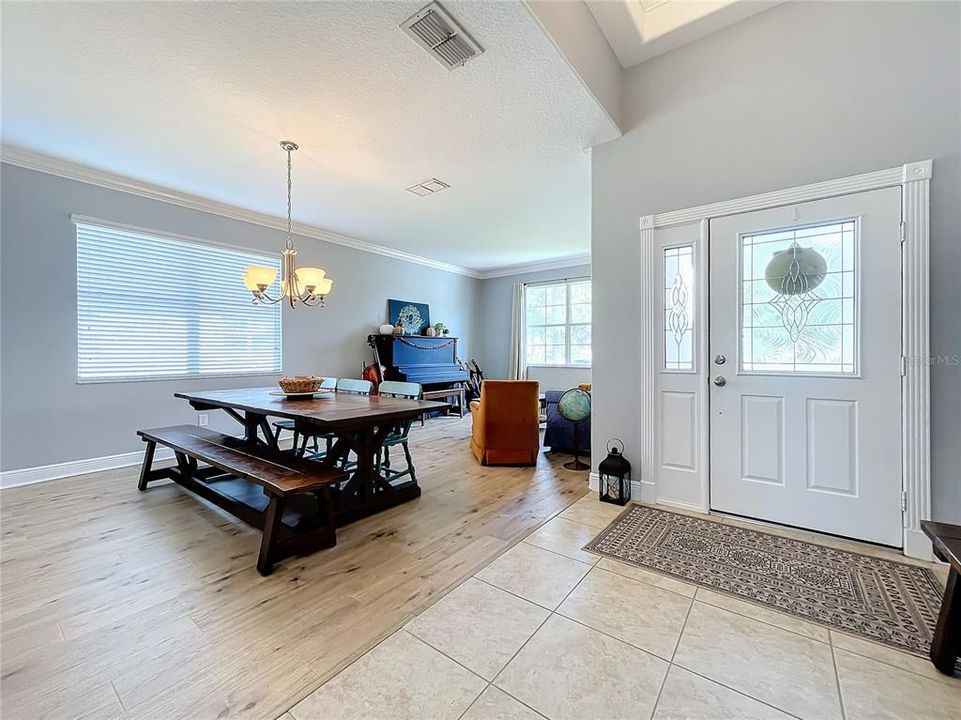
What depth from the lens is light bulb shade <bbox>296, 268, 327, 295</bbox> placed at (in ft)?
10.1

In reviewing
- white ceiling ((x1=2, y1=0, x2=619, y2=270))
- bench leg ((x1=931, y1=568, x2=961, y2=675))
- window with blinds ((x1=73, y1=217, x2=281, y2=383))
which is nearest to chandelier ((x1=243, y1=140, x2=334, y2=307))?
white ceiling ((x1=2, y1=0, x2=619, y2=270))

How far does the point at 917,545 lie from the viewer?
199 centimetres

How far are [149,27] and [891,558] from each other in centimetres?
454

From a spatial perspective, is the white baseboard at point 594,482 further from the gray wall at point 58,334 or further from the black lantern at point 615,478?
the gray wall at point 58,334

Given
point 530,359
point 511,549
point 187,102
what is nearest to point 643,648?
point 511,549

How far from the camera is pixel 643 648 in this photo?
141 centimetres

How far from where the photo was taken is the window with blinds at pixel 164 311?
3.49 meters

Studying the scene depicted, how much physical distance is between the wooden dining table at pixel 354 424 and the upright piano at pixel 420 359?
9.04 ft

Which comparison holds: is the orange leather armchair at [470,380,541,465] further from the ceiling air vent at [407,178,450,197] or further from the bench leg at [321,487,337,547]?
the ceiling air vent at [407,178,450,197]

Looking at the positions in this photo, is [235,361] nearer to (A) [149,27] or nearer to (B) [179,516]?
(B) [179,516]

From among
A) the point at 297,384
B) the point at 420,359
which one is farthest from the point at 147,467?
the point at 420,359

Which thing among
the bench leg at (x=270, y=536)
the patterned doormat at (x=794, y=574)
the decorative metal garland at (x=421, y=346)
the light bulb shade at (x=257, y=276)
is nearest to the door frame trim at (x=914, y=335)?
the patterned doormat at (x=794, y=574)

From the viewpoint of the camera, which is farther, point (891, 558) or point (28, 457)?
point (28, 457)

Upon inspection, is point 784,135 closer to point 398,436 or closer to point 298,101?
point 298,101
